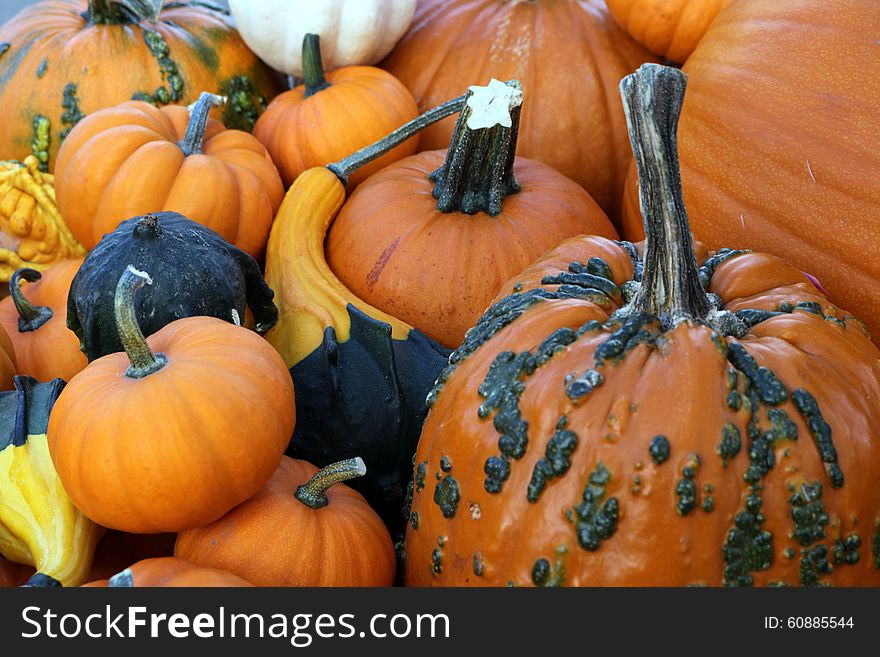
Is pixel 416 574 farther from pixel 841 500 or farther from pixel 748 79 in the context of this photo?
pixel 748 79

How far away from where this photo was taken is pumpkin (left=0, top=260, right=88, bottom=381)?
1.91 m

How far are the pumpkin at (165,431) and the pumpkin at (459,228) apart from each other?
2.08 feet

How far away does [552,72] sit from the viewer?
2.47 meters

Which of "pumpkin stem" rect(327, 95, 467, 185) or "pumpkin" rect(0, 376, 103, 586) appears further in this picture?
"pumpkin stem" rect(327, 95, 467, 185)

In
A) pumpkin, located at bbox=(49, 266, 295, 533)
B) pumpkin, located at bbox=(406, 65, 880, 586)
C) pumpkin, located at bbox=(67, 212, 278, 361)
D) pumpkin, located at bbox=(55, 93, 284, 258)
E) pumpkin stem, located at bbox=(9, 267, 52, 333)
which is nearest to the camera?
pumpkin, located at bbox=(406, 65, 880, 586)

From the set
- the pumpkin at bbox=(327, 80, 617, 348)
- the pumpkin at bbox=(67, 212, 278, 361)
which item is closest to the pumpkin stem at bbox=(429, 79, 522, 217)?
the pumpkin at bbox=(327, 80, 617, 348)

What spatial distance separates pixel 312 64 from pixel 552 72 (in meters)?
0.68

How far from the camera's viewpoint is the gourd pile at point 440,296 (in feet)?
3.89

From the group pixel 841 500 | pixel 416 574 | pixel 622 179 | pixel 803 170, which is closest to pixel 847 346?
pixel 841 500

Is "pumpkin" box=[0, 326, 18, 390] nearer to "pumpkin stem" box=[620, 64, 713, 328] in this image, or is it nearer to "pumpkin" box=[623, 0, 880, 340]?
"pumpkin stem" box=[620, 64, 713, 328]

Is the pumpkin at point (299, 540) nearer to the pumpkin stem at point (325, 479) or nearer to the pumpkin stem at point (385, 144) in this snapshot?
the pumpkin stem at point (325, 479)

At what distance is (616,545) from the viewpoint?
1.16 metres

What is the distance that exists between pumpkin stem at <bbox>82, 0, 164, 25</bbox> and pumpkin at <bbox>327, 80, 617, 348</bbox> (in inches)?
37.2
